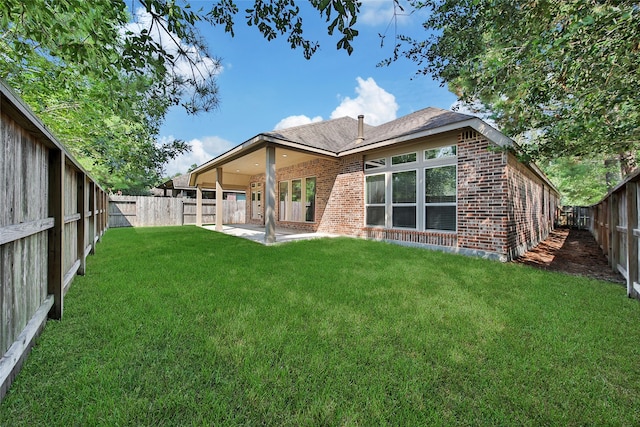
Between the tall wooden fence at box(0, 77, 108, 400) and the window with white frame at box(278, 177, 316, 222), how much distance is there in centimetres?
850

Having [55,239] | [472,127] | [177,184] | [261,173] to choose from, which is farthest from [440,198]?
[177,184]

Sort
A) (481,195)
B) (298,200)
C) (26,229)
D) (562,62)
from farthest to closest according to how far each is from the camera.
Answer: (298,200), (481,195), (562,62), (26,229)

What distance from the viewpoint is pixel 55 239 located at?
2.60m

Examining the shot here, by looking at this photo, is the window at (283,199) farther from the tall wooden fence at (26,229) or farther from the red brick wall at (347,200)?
the tall wooden fence at (26,229)

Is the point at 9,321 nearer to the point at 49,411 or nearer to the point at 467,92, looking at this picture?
the point at 49,411

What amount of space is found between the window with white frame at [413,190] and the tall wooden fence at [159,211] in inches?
455

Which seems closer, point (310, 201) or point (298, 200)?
point (310, 201)

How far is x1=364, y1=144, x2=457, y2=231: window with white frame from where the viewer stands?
6625 millimetres

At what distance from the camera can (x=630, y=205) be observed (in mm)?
3633

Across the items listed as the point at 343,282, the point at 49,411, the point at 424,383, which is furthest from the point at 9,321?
the point at 343,282

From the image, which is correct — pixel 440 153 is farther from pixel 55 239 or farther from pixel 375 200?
pixel 55 239

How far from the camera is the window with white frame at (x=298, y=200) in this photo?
1094 centimetres

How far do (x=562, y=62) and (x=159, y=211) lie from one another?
17.6 meters

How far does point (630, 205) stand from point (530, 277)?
168 centimetres
